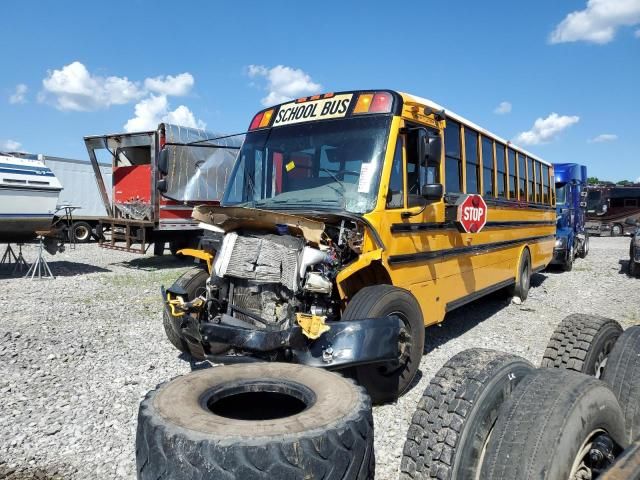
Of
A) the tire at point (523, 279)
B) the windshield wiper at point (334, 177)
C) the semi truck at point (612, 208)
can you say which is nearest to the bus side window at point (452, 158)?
the windshield wiper at point (334, 177)

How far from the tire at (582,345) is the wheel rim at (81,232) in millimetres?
19182

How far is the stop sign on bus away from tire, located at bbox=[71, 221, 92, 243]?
16933 millimetres

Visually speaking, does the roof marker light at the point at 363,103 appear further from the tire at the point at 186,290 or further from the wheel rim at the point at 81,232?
the wheel rim at the point at 81,232

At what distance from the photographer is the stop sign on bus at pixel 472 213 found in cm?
574

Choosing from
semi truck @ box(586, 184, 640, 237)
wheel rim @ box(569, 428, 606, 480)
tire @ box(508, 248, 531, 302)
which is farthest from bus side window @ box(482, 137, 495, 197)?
semi truck @ box(586, 184, 640, 237)

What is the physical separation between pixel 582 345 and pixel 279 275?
227cm

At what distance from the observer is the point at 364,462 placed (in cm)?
217

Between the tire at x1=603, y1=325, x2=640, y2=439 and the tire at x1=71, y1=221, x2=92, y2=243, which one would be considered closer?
the tire at x1=603, y1=325, x2=640, y2=439

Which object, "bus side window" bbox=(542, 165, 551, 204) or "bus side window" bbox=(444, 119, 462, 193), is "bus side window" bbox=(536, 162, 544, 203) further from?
"bus side window" bbox=(444, 119, 462, 193)

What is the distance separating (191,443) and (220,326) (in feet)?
6.02

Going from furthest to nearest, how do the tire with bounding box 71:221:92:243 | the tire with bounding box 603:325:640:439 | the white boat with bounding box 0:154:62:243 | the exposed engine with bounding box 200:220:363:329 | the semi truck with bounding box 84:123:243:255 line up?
the tire with bounding box 71:221:92:243 < the semi truck with bounding box 84:123:243:255 < the white boat with bounding box 0:154:62:243 < the exposed engine with bounding box 200:220:363:329 < the tire with bounding box 603:325:640:439

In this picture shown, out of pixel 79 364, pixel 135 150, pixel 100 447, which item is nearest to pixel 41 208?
pixel 135 150

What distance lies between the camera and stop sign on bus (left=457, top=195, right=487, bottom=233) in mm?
5742

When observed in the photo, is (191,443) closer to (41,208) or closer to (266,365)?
(266,365)
